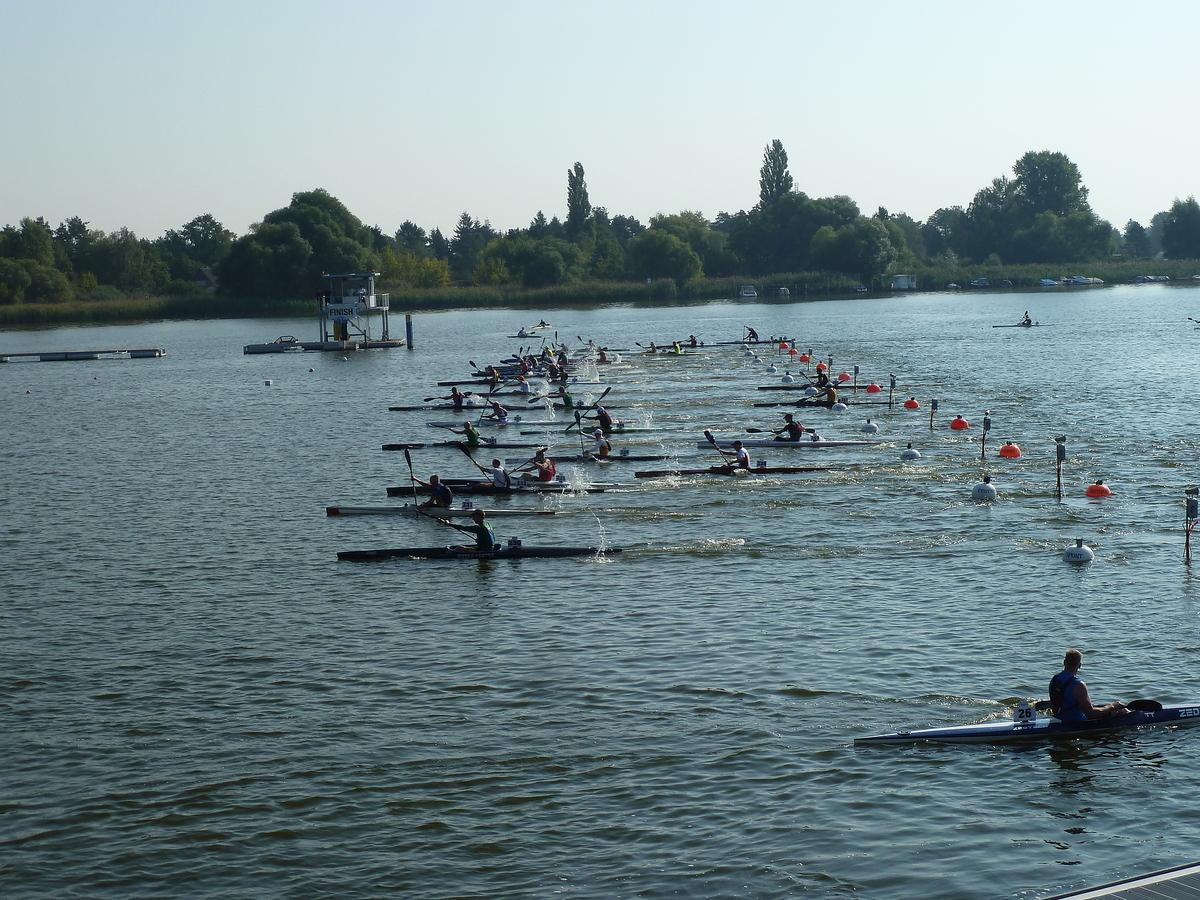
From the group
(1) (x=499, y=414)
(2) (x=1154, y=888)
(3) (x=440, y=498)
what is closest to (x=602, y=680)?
(2) (x=1154, y=888)

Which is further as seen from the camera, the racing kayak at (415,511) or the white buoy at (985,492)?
the racing kayak at (415,511)

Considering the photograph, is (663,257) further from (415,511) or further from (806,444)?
(415,511)

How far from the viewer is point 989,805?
17.1m

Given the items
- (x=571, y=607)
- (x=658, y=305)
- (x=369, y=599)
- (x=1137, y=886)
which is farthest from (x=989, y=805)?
(x=658, y=305)

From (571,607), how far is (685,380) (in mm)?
49287

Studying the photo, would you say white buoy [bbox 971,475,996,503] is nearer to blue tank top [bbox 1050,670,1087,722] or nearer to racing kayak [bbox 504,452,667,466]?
racing kayak [bbox 504,452,667,466]

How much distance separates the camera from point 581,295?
586 feet

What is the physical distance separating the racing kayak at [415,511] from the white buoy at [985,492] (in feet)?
35.6

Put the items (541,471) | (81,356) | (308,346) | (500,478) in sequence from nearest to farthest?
(500,478) < (541,471) < (81,356) < (308,346)

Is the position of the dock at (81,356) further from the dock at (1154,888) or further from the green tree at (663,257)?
the dock at (1154,888)

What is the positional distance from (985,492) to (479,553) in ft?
43.5

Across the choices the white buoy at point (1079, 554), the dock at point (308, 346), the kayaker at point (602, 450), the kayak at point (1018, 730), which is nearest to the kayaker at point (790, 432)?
the kayaker at point (602, 450)

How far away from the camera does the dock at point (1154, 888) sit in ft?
43.4

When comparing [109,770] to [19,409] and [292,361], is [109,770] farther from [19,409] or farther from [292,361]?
[292,361]
